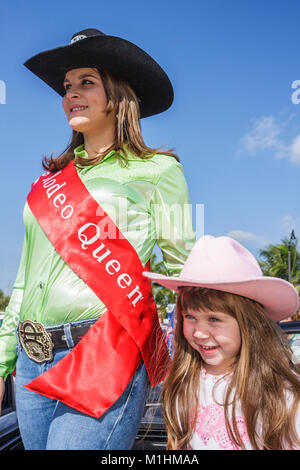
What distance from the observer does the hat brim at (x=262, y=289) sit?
1.62 metres

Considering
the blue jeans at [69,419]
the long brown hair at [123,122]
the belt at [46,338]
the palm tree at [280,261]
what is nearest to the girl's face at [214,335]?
the blue jeans at [69,419]

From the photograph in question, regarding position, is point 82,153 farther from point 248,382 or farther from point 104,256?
point 248,382

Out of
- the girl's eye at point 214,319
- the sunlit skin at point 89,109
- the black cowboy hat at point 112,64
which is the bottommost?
the girl's eye at point 214,319

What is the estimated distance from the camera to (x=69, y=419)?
1.49 metres

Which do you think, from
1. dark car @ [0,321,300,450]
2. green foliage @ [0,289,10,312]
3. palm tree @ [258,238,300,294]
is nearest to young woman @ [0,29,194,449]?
dark car @ [0,321,300,450]

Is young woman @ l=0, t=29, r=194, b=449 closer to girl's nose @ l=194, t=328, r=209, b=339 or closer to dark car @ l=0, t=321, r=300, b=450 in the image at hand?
girl's nose @ l=194, t=328, r=209, b=339

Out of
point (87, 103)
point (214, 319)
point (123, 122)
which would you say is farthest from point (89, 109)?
point (214, 319)

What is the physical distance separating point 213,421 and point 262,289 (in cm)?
49

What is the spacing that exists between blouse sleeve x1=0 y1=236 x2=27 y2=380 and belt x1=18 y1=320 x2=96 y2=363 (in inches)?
7.1

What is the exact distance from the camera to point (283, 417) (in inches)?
62.2

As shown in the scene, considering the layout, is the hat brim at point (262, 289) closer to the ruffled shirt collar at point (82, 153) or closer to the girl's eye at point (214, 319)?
the girl's eye at point (214, 319)

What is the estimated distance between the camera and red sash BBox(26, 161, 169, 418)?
1502 millimetres

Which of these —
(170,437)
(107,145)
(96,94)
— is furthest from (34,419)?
(96,94)

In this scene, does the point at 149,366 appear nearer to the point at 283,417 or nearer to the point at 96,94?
the point at 283,417
